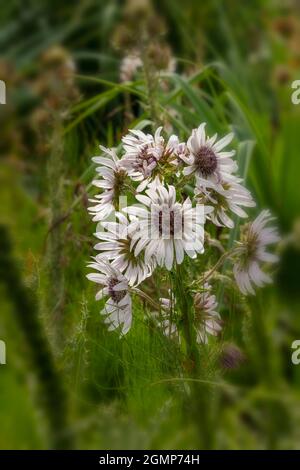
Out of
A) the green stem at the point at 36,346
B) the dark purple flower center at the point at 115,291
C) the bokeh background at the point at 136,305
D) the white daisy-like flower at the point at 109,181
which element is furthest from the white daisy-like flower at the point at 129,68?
the green stem at the point at 36,346

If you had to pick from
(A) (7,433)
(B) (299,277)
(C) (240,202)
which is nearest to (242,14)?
(B) (299,277)

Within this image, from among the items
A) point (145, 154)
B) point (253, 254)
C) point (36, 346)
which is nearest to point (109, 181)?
point (145, 154)

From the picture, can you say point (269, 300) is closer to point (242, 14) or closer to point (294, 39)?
point (294, 39)

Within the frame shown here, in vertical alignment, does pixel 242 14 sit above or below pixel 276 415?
above

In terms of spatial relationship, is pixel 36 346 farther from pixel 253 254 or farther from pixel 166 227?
pixel 253 254

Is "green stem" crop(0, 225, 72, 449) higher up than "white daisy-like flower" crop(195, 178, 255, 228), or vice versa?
"white daisy-like flower" crop(195, 178, 255, 228)

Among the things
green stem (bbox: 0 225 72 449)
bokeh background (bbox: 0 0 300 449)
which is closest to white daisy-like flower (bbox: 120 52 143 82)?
bokeh background (bbox: 0 0 300 449)

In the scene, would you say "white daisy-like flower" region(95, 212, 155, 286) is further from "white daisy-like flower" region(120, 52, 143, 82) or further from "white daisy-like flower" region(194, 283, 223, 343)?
"white daisy-like flower" region(120, 52, 143, 82)
